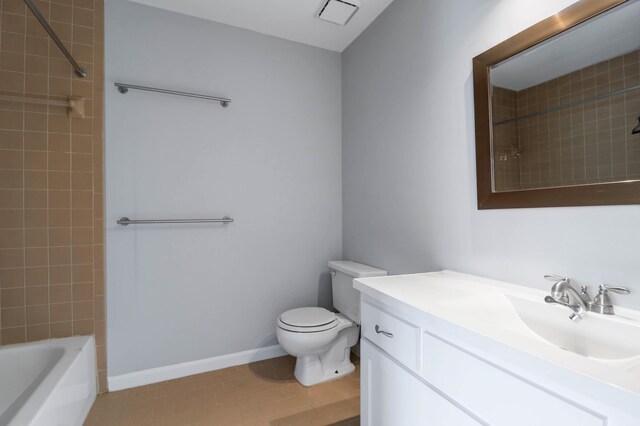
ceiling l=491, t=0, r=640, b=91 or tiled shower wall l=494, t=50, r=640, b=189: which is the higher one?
ceiling l=491, t=0, r=640, b=91

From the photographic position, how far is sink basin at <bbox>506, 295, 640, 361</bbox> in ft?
2.56

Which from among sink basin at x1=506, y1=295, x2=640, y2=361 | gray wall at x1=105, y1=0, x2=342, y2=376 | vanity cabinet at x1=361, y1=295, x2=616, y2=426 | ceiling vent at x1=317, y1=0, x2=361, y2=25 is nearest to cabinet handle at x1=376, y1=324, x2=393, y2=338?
vanity cabinet at x1=361, y1=295, x2=616, y2=426

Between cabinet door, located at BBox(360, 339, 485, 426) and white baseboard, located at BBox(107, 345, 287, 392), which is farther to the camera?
white baseboard, located at BBox(107, 345, 287, 392)

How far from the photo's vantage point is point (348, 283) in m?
2.10

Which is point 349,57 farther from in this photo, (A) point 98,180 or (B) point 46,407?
(B) point 46,407

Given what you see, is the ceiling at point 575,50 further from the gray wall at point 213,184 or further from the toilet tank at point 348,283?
the gray wall at point 213,184

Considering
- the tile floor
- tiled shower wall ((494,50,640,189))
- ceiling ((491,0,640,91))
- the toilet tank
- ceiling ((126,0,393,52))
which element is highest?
ceiling ((126,0,393,52))

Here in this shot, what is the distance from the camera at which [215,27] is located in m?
2.11

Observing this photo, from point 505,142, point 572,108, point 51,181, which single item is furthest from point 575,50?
point 51,181

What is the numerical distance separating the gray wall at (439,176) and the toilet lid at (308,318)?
50cm

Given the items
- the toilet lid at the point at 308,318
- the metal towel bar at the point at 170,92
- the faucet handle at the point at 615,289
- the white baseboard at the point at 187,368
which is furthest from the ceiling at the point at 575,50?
the white baseboard at the point at 187,368

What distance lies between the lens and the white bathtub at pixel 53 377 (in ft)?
4.17

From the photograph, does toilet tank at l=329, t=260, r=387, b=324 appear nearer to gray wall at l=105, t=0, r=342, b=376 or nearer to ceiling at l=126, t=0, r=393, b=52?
gray wall at l=105, t=0, r=342, b=376

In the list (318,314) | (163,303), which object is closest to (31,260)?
(163,303)
